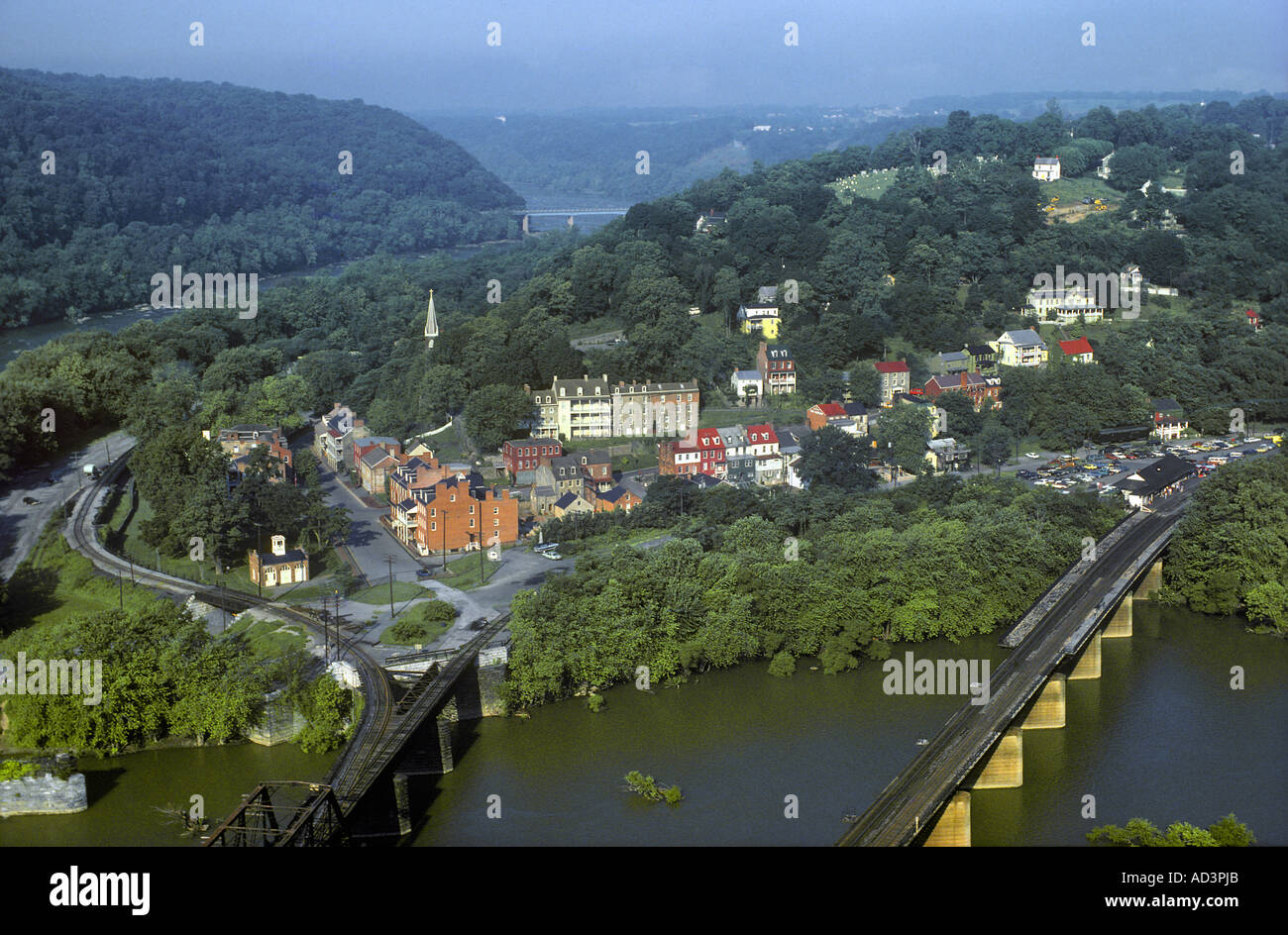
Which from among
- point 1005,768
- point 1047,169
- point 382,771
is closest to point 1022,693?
point 1005,768

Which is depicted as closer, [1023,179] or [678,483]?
[678,483]

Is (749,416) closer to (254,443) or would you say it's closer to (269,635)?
(254,443)

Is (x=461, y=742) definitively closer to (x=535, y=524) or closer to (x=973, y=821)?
(x=973, y=821)

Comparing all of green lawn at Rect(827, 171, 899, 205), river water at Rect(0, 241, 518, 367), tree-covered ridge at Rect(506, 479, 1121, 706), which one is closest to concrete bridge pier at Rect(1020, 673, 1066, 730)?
tree-covered ridge at Rect(506, 479, 1121, 706)

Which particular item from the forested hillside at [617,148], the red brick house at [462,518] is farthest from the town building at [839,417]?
the forested hillside at [617,148]

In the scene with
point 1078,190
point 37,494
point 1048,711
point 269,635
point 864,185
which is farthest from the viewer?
point 864,185

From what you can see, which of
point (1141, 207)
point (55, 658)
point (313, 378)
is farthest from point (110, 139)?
point (55, 658)

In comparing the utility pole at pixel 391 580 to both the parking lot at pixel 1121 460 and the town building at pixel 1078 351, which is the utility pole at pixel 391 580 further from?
the town building at pixel 1078 351

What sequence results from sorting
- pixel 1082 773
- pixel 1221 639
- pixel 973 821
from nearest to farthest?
1. pixel 973 821
2. pixel 1082 773
3. pixel 1221 639
